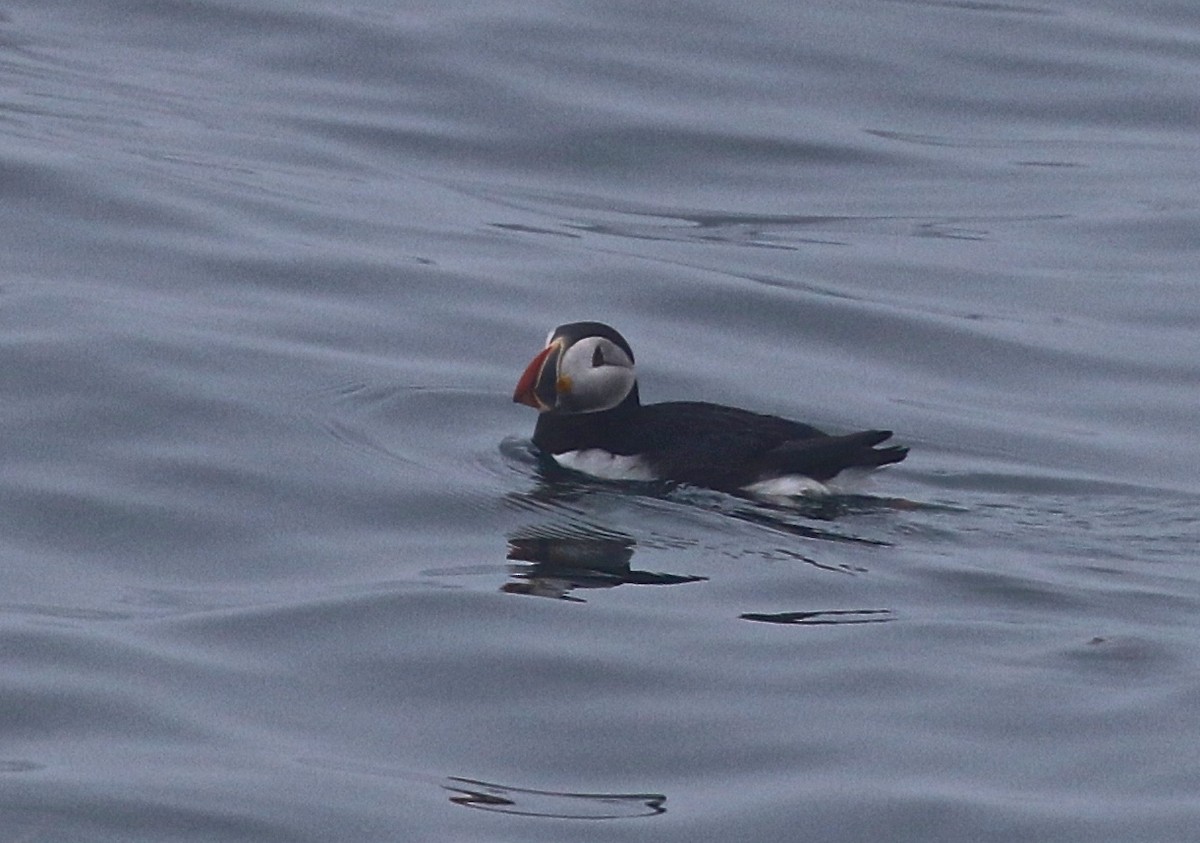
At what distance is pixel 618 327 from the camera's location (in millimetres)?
11836

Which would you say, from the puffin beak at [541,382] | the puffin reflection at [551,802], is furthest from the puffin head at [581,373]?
the puffin reflection at [551,802]

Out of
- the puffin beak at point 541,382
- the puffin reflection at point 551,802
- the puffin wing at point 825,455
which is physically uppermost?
the puffin beak at point 541,382

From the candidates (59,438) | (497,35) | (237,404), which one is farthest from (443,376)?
(497,35)

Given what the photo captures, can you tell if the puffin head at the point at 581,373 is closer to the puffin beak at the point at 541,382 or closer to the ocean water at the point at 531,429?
the puffin beak at the point at 541,382

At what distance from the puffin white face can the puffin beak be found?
0.10ft

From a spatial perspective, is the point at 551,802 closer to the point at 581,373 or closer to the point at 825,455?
the point at 825,455

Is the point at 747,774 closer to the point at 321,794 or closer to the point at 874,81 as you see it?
the point at 321,794

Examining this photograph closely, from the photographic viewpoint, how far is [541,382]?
9258 millimetres

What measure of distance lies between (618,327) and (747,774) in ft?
19.2

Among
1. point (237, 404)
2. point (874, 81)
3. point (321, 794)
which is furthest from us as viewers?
point (874, 81)

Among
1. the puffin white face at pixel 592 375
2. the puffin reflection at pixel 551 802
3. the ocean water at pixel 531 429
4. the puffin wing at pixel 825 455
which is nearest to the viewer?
the puffin reflection at pixel 551 802

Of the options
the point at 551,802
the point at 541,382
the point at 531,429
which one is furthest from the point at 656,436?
the point at 551,802

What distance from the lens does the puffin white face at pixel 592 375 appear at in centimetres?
918

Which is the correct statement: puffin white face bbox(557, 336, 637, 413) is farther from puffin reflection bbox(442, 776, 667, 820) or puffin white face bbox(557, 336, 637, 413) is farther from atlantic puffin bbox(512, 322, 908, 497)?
puffin reflection bbox(442, 776, 667, 820)
